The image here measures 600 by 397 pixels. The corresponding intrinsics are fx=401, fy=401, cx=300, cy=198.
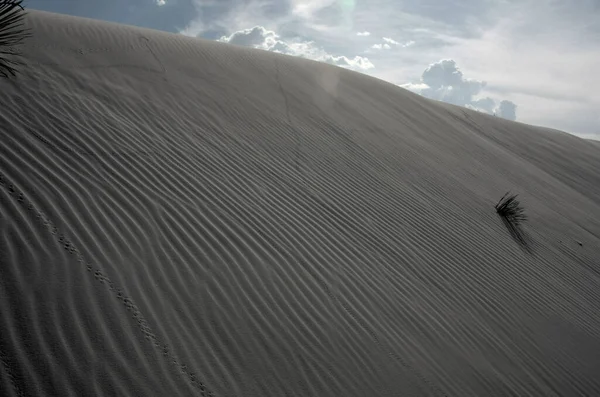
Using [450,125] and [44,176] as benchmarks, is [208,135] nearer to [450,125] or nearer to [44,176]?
[44,176]

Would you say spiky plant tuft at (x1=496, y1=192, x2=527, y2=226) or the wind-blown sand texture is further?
spiky plant tuft at (x1=496, y1=192, x2=527, y2=226)

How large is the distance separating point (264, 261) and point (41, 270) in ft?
5.51

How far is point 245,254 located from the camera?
141 inches

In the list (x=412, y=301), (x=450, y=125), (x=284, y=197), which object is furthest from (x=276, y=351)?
(x=450, y=125)

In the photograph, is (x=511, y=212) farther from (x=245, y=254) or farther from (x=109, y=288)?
(x=109, y=288)

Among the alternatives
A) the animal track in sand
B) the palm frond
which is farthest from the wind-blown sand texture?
the palm frond

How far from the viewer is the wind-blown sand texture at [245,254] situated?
2.57m

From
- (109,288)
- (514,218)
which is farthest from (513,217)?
(109,288)

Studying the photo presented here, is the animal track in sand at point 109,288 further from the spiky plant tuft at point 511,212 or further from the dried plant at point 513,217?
the spiky plant tuft at point 511,212

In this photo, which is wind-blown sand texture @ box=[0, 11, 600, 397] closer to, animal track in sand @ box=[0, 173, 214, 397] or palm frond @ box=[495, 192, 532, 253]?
animal track in sand @ box=[0, 173, 214, 397]

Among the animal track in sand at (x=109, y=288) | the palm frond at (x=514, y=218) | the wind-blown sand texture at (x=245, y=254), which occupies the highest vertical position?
the palm frond at (x=514, y=218)

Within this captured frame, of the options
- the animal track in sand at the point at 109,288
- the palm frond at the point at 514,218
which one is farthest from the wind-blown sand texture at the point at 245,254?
the palm frond at the point at 514,218

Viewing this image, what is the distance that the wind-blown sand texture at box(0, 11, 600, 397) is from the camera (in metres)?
2.57

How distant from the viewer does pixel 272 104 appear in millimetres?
7367
